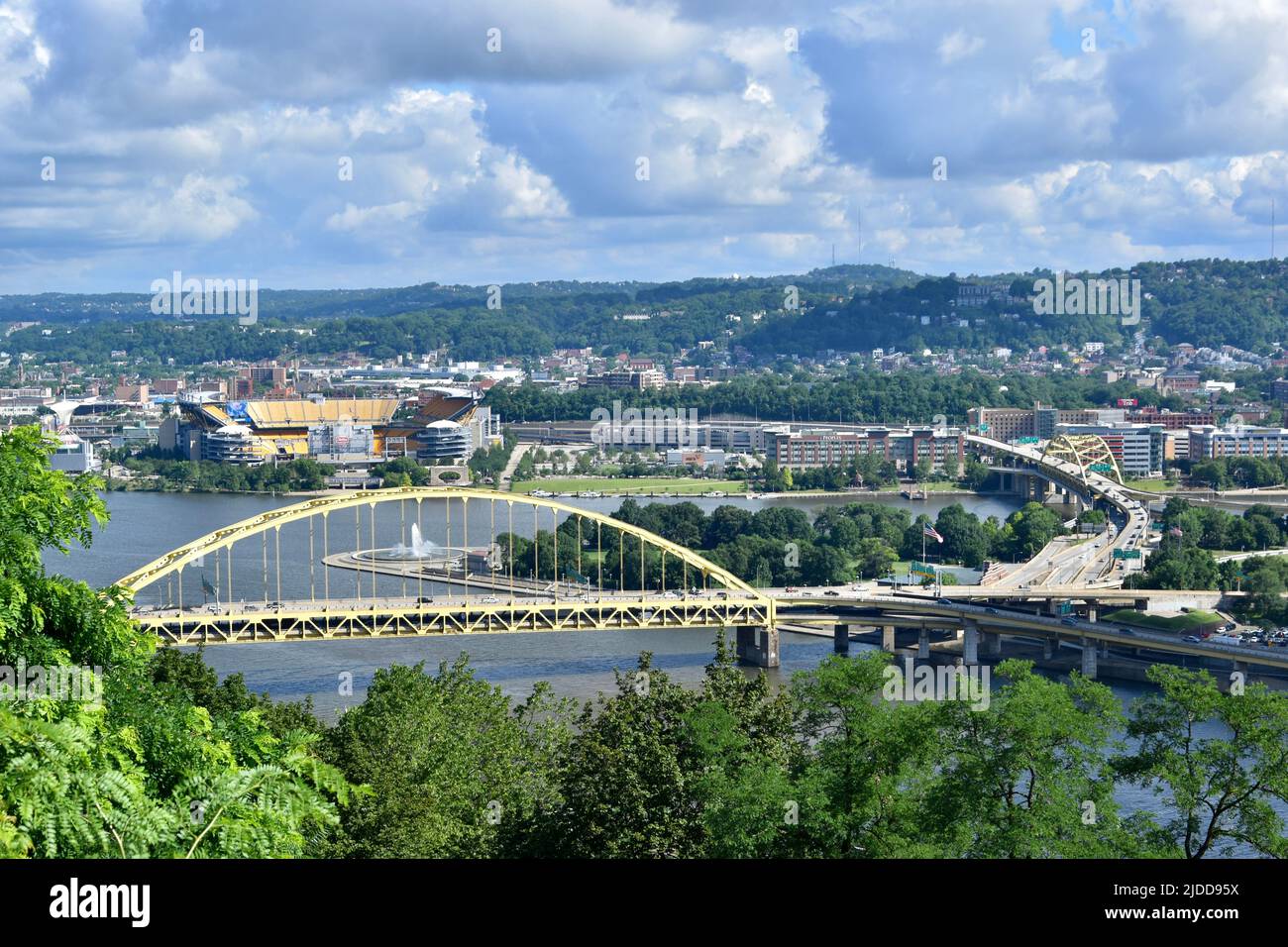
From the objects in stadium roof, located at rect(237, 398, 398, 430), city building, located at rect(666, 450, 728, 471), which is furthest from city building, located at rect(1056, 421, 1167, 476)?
stadium roof, located at rect(237, 398, 398, 430)

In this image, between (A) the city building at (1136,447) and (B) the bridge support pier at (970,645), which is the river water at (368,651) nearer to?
(B) the bridge support pier at (970,645)

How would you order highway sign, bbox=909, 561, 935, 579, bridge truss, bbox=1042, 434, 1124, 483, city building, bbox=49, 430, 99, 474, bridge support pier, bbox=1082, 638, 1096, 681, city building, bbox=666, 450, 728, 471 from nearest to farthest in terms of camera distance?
bridge support pier, bbox=1082, 638, 1096, 681 < highway sign, bbox=909, 561, 935, 579 < bridge truss, bbox=1042, 434, 1124, 483 < city building, bbox=49, 430, 99, 474 < city building, bbox=666, 450, 728, 471

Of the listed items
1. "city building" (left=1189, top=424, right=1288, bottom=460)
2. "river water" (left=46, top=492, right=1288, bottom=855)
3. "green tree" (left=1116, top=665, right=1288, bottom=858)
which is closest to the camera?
"green tree" (left=1116, top=665, right=1288, bottom=858)

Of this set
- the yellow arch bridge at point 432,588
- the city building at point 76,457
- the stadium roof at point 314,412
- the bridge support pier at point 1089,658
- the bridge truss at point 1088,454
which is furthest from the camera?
the stadium roof at point 314,412

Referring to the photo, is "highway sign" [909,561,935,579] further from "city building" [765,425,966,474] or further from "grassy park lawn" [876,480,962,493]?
"city building" [765,425,966,474]

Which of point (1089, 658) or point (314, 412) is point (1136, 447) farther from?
point (1089, 658)

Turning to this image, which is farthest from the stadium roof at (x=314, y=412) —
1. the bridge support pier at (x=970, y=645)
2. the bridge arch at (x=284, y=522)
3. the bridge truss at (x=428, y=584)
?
the bridge support pier at (x=970, y=645)
